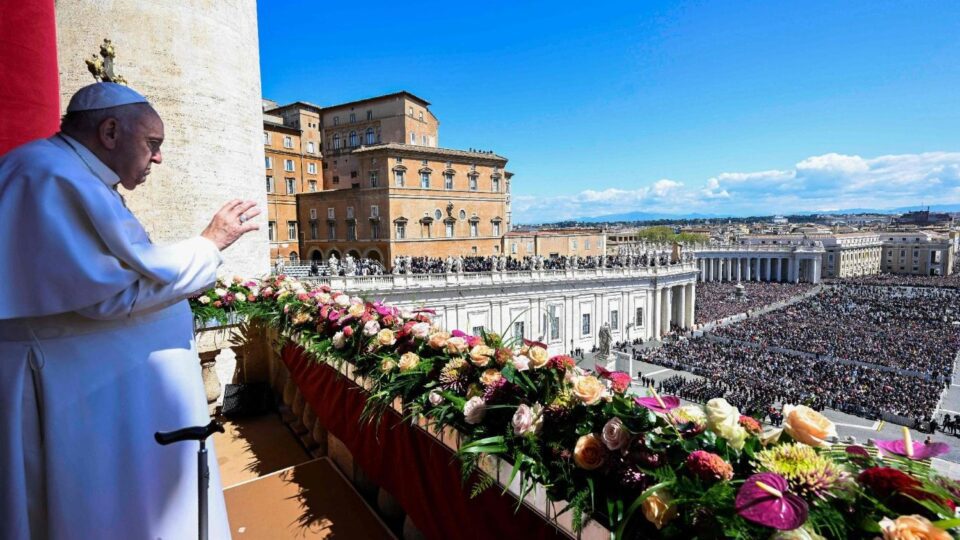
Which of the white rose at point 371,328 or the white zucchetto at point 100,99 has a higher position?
the white zucchetto at point 100,99

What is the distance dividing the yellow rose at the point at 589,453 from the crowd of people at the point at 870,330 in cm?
3841

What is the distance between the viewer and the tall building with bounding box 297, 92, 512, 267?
3641cm

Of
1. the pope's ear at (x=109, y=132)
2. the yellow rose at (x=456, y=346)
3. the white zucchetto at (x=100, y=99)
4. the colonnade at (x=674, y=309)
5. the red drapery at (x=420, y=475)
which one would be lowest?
the colonnade at (x=674, y=309)

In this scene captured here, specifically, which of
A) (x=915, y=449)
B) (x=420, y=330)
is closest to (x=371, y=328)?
(x=420, y=330)

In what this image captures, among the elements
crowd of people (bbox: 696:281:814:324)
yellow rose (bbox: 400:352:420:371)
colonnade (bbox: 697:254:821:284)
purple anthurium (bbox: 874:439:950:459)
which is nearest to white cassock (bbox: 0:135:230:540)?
yellow rose (bbox: 400:352:420:371)

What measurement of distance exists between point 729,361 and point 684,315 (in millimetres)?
13095

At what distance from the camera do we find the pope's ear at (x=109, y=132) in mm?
2025

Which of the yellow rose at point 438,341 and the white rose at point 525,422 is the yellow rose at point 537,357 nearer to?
the white rose at point 525,422

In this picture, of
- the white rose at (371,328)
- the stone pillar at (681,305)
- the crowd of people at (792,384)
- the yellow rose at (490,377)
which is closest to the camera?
the yellow rose at (490,377)

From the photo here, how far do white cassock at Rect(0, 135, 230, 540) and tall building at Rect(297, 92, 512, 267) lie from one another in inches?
1351

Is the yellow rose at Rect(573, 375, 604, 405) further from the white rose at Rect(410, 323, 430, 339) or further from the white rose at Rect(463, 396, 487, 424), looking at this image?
the white rose at Rect(410, 323, 430, 339)

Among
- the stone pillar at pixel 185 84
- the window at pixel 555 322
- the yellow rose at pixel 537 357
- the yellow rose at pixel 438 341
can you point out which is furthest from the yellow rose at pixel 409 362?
the window at pixel 555 322

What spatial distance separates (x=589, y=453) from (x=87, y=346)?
7.42 feet

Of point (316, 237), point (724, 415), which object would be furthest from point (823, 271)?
point (724, 415)
